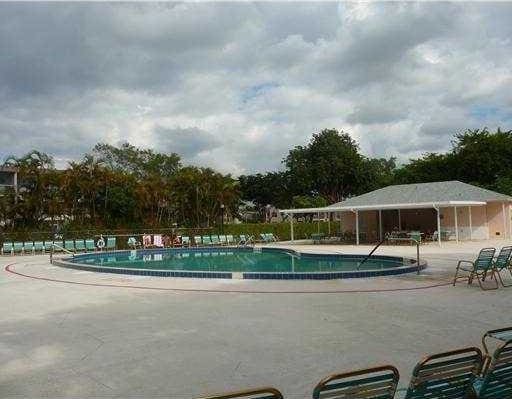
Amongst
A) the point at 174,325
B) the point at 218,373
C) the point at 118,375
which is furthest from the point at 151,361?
the point at 174,325

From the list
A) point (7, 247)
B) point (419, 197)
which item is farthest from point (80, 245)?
point (419, 197)

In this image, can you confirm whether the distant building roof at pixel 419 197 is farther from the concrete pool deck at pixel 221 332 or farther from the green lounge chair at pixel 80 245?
the concrete pool deck at pixel 221 332

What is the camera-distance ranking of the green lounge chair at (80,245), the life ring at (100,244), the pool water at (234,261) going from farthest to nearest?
the life ring at (100,244), the green lounge chair at (80,245), the pool water at (234,261)

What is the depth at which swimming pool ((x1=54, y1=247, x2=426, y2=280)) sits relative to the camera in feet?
46.3

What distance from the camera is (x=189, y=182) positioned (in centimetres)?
3706

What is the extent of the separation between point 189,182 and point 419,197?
52.4ft

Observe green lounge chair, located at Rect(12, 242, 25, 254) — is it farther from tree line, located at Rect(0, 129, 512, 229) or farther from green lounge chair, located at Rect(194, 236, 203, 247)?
green lounge chair, located at Rect(194, 236, 203, 247)

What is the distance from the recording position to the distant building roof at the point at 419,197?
31.7m

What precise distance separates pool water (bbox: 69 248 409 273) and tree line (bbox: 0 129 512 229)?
23.2 feet

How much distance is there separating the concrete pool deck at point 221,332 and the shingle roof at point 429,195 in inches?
835

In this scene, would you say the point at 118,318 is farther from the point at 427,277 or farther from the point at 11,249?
the point at 11,249

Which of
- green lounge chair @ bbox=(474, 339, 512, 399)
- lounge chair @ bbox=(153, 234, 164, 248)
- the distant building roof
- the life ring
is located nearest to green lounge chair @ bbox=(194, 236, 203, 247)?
lounge chair @ bbox=(153, 234, 164, 248)

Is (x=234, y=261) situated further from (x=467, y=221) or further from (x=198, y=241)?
(x=467, y=221)

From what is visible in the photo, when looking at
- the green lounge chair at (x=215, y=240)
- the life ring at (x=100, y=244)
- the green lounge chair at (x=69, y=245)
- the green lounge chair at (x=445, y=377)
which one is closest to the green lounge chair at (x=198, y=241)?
the green lounge chair at (x=215, y=240)
